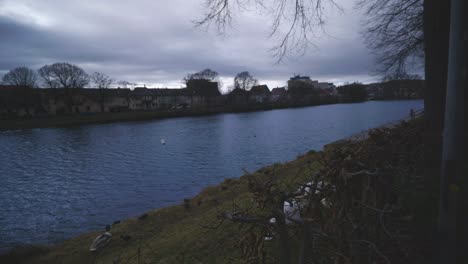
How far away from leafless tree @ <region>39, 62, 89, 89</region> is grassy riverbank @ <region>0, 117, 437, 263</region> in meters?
77.1

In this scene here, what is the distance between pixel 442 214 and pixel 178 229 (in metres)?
6.22

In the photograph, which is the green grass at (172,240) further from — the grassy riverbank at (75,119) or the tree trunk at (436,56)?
the grassy riverbank at (75,119)

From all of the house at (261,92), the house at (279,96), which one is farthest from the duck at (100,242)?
the house at (261,92)

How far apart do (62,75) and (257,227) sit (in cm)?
8511

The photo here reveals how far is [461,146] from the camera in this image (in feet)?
8.46

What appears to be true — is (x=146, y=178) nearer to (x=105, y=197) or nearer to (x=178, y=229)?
(x=105, y=197)

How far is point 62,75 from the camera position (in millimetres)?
72312

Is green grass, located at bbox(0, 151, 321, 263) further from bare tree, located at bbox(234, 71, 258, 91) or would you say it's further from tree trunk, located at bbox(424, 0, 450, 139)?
bare tree, located at bbox(234, 71, 258, 91)

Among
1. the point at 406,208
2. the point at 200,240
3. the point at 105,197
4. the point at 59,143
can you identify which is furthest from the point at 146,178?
the point at 59,143

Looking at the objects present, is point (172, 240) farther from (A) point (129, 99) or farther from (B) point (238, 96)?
(A) point (129, 99)

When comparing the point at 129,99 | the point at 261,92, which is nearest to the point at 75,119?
the point at 129,99

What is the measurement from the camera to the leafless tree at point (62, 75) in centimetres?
7206

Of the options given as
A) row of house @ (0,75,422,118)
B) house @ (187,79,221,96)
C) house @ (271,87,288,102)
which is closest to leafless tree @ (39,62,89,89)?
row of house @ (0,75,422,118)

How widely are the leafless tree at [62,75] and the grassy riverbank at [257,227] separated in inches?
3036
